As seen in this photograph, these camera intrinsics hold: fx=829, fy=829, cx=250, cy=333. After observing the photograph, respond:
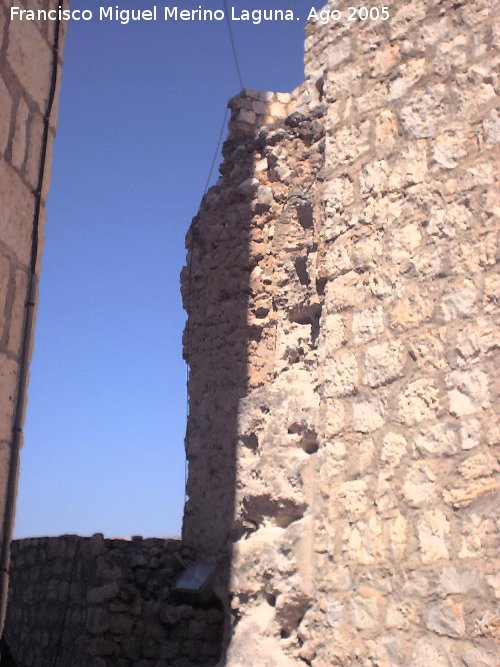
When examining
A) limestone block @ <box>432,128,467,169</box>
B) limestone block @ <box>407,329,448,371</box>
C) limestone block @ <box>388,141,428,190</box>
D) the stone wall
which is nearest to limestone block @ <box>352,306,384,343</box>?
limestone block @ <box>407,329,448,371</box>

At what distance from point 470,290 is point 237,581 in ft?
5.93

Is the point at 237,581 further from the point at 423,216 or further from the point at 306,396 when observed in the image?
the point at 423,216

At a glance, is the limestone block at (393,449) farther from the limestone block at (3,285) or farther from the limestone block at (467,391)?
the limestone block at (3,285)

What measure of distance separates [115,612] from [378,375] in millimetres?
2504

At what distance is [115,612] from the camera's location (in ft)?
16.3

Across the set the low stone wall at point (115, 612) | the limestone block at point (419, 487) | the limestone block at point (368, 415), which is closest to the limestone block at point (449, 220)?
the limestone block at point (368, 415)

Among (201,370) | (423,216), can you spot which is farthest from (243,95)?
(423,216)

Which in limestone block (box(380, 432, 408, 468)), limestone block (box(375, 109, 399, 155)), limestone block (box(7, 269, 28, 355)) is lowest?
limestone block (box(380, 432, 408, 468))

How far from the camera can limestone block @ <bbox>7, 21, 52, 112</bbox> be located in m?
2.93

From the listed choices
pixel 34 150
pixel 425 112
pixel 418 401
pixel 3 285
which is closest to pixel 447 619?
pixel 418 401

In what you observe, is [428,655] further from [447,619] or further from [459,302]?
[459,302]

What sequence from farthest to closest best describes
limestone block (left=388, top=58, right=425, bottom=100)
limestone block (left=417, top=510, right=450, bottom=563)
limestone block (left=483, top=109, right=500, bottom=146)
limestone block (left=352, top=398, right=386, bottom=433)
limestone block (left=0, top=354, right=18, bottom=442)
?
limestone block (left=388, top=58, right=425, bottom=100), limestone block (left=352, top=398, right=386, bottom=433), limestone block (left=483, top=109, right=500, bottom=146), limestone block (left=417, top=510, right=450, bottom=563), limestone block (left=0, top=354, right=18, bottom=442)

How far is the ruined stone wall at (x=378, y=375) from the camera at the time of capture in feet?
10.1

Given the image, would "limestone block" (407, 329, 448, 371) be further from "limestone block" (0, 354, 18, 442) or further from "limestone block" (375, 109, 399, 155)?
"limestone block" (0, 354, 18, 442)
